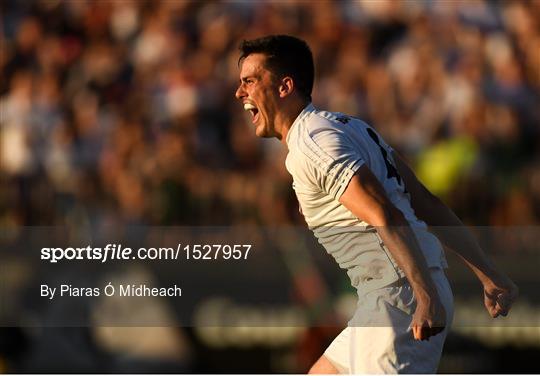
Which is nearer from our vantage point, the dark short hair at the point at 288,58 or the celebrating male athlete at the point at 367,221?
the celebrating male athlete at the point at 367,221

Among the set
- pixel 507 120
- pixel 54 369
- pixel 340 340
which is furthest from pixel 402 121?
pixel 340 340

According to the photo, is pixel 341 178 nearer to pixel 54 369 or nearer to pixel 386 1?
pixel 54 369

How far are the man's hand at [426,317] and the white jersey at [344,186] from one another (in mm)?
435

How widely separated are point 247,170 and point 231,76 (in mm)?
1337

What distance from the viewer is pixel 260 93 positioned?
5.60m

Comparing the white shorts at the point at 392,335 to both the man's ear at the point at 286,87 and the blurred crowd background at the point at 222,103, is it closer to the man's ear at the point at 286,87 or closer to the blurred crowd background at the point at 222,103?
the man's ear at the point at 286,87

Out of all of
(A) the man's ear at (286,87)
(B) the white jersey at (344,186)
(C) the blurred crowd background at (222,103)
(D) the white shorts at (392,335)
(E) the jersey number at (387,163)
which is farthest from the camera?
(C) the blurred crowd background at (222,103)

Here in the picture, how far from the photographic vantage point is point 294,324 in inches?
418

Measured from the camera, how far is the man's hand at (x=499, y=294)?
5.60 meters

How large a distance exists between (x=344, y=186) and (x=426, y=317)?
67 centimetres

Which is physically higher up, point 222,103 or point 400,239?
point 400,239
